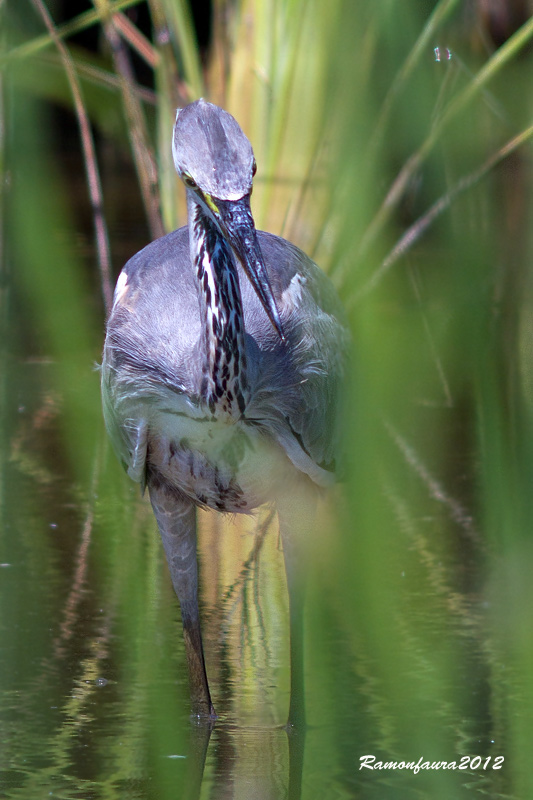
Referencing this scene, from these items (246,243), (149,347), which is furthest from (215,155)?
(149,347)

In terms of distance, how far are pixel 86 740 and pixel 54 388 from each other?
2798mm

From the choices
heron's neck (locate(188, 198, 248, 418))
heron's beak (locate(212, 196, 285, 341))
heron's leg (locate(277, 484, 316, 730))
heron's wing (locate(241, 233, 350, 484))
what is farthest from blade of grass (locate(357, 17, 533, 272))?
heron's leg (locate(277, 484, 316, 730))

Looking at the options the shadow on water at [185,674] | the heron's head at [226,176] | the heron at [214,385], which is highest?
the heron's head at [226,176]

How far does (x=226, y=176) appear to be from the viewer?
89.2 inches

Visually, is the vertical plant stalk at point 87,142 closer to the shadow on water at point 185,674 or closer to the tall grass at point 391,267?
the tall grass at point 391,267

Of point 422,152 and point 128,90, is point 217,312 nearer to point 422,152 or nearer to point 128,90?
point 128,90

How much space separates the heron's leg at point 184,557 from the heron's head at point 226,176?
3.25 feet

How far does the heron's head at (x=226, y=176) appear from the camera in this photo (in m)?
2.20

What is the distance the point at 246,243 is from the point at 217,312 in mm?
332

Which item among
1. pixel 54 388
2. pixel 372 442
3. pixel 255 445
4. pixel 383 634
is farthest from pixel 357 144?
pixel 54 388

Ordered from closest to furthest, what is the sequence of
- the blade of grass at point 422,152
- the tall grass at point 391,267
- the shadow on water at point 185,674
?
1. the tall grass at point 391,267
2. the blade of grass at point 422,152
3. the shadow on water at point 185,674

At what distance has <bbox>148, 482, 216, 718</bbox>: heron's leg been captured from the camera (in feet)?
9.95

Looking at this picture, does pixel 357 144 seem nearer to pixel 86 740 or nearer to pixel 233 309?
pixel 233 309

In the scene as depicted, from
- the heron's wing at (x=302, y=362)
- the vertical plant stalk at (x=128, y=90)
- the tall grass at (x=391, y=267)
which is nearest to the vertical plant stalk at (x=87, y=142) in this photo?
the tall grass at (x=391, y=267)
